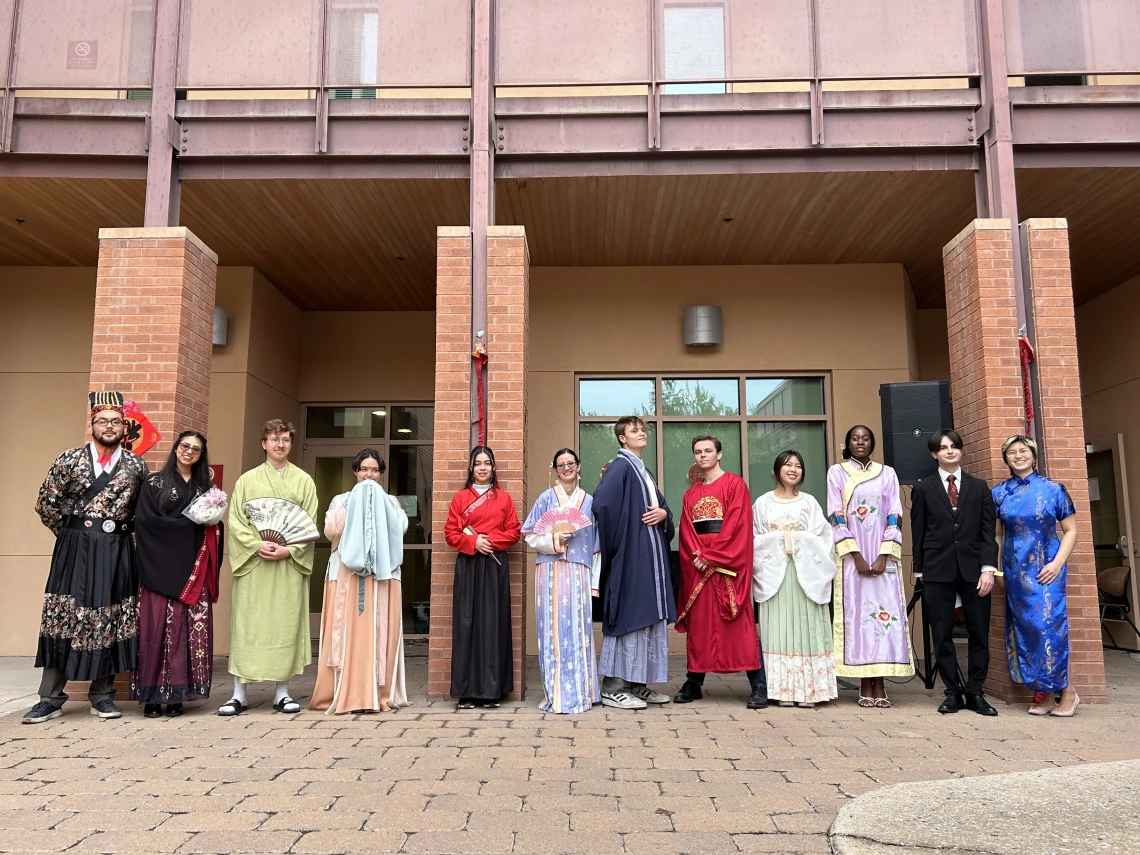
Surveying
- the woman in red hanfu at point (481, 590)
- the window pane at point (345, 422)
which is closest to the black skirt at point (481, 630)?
the woman in red hanfu at point (481, 590)

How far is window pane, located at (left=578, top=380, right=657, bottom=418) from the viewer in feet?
28.6

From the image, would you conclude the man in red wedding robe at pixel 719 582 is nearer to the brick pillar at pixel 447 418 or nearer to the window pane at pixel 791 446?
the brick pillar at pixel 447 418

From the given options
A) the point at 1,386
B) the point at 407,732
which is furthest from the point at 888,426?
the point at 1,386

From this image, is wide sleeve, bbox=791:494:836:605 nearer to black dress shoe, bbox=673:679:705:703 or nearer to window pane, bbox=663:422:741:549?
black dress shoe, bbox=673:679:705:703

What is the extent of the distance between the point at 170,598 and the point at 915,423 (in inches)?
199

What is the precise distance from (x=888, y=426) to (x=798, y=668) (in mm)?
2055

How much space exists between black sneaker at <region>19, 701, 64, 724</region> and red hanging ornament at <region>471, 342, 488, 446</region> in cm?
295

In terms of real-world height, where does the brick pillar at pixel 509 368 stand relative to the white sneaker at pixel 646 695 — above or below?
above

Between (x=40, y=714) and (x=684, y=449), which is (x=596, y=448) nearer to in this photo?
(x=684, y=449)

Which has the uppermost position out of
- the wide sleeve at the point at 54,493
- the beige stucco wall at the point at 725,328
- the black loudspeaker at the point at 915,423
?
the beige stucco wall at the point at 725,328

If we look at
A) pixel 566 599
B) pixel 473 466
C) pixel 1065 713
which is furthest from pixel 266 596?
pixel 1065 713

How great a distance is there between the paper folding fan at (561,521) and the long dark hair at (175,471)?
2.04 metres

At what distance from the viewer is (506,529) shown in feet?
17.8

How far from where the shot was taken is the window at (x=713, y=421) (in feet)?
28.1
